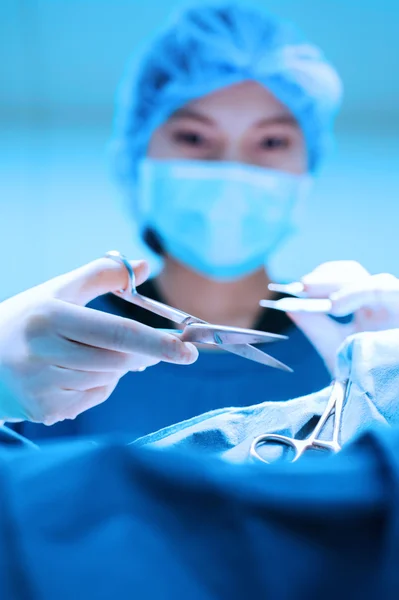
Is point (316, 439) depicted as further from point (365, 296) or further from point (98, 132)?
point (98, 132)

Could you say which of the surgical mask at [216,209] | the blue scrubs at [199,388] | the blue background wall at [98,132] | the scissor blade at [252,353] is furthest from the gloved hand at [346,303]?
the blue background wall at [98,132]

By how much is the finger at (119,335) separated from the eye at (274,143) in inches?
48.0

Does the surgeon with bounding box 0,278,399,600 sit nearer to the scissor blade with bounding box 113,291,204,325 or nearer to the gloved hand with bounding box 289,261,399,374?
the scissor blade with bounding box 113,291,204,325

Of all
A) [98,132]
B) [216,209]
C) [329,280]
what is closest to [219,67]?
[216,209]

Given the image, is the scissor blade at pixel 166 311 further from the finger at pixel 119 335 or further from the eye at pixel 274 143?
the eye at pixel 274 143

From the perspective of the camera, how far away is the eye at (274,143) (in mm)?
1812

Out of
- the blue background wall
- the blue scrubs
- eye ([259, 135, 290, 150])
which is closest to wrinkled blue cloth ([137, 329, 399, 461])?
the blue scrubs

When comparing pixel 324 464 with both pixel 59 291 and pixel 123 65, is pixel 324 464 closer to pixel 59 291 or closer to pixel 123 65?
pixel 59 291

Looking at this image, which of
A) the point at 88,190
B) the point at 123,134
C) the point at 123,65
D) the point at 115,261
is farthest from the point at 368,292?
the point at 123,65

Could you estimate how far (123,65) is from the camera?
2.26 metres

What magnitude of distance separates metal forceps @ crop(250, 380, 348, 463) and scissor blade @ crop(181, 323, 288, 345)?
147 mm

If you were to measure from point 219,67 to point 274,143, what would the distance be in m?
0.32

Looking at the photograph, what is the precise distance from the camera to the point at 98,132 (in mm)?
2309

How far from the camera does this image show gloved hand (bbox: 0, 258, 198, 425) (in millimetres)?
787
